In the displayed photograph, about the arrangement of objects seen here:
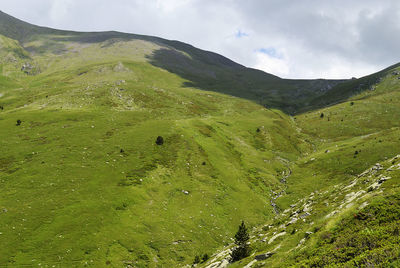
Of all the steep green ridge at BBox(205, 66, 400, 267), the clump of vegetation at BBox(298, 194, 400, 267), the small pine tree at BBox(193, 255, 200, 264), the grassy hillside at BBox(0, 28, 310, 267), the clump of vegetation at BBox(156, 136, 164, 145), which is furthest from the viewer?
the clump of vegetation at BBox(156, 136, 164, 145)

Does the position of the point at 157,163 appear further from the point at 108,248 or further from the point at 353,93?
the point at 353,93

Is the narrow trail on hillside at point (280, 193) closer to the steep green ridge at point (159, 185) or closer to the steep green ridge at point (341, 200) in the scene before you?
the steep green ridge at point (159, 185)

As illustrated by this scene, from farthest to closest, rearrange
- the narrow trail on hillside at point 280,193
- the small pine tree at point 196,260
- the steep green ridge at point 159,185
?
the narrow trail on hillside at point 280,193
the small pine tree at point 196,260
the steep green ridge at point 159,185

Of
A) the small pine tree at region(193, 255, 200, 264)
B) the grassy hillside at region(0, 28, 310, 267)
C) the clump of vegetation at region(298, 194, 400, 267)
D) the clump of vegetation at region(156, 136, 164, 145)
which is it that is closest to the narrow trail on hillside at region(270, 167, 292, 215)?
the grassy hillside at region(0, 28, 310, 267)

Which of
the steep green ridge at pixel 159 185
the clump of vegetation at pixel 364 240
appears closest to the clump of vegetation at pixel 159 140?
the steep green ridge at pixel 159 185

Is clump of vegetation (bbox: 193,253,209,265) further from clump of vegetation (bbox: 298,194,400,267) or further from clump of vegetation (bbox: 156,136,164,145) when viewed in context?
clump of vegetation (bbox: 156,136,164,145)

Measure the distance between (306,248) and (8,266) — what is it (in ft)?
95.4

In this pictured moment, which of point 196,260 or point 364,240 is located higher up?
point 364,240

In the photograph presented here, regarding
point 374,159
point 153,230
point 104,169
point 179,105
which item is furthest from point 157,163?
point 179,105

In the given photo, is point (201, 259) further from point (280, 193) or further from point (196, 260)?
point (280, 193)

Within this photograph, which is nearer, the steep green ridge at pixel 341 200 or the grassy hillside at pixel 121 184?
the steep green ridge at pixel 341 200

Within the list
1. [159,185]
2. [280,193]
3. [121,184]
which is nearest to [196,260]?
[159,185]

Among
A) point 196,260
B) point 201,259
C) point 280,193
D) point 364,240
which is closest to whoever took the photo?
point 364,240

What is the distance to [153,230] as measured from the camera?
31938mm
